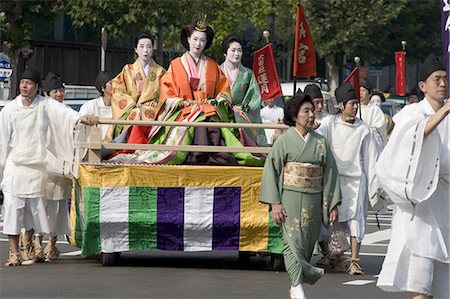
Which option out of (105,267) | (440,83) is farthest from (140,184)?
(440,83)

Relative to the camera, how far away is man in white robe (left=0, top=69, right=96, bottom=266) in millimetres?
12992

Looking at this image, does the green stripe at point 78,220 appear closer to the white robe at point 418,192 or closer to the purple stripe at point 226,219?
the purple stripe at point 226,219

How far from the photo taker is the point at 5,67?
28969 mm

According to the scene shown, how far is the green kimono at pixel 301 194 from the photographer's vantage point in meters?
10.3

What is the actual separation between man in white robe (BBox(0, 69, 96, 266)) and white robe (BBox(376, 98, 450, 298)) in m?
5.11

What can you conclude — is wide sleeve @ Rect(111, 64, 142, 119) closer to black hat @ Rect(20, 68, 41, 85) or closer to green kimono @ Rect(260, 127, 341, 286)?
→ black hat @ Rect(20, 68, 41, 85)

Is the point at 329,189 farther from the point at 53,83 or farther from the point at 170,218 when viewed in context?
the point at 53,83

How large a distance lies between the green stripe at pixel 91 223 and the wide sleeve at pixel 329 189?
9.50 ft

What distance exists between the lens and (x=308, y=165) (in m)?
10.4

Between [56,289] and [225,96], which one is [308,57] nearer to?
[225,96]

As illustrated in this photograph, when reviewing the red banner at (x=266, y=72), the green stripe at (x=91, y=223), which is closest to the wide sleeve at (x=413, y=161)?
the green stripe at (x=91, y=223)

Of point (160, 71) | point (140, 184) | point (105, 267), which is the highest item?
point (160, 71)

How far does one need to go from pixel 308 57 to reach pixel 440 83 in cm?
873

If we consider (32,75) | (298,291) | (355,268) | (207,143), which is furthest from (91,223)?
(298,291)
